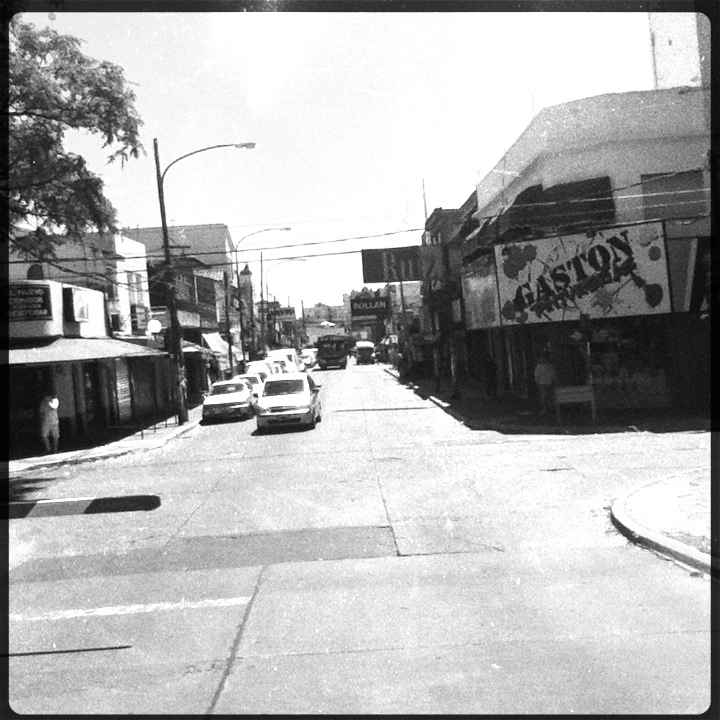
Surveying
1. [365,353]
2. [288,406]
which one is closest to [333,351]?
[365,353]

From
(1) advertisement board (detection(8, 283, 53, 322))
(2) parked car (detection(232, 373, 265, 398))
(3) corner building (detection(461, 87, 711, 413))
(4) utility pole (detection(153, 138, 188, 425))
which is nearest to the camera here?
(3) corner building (detection(461, 87, 711, 413))

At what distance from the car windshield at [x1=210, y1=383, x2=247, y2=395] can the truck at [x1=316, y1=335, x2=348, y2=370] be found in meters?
45.4

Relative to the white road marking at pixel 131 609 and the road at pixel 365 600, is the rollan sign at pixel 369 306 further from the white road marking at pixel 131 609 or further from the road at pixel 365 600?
the white road marking at pixel 131 609

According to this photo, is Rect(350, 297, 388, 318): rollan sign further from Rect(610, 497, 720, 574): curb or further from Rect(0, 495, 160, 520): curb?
Rect(0, 495, 160, 520): curb

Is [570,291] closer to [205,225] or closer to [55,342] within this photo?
[55,342]

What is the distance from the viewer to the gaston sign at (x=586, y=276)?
77.3ft

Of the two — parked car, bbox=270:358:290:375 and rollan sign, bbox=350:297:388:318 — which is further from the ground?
rollan sign, bbox=350:297:388:318

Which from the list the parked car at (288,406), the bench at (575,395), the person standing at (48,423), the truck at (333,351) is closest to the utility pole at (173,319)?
the parked car at (288,406)

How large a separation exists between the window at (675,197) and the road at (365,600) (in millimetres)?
9267

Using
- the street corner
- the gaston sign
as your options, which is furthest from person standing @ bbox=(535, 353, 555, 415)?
the street corner

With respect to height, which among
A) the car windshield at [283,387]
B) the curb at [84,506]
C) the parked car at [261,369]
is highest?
the curb at [84,506]

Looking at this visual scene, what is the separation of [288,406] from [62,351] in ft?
20.0

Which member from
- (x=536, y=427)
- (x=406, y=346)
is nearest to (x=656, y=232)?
(x=536, y=427)

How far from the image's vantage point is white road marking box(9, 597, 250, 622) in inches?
323
